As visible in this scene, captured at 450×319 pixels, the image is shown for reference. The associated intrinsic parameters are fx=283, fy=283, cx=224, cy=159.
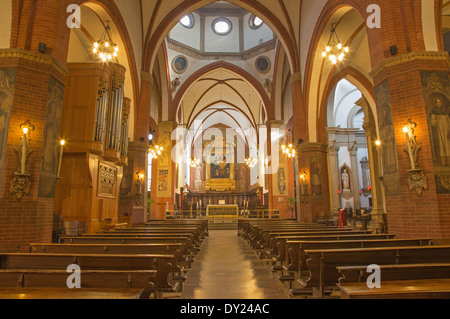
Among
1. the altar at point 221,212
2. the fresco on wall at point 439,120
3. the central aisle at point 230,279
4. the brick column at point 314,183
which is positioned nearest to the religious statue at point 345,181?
the brick column at point 314,183

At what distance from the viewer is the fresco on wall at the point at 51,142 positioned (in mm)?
6027

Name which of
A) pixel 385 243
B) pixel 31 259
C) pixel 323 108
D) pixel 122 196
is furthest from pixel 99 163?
pixel 323 108

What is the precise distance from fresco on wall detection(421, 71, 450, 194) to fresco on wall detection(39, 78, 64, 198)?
8.29m

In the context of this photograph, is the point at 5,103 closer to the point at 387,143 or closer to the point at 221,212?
the point at 387,143

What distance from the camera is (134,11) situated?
12.8 metres

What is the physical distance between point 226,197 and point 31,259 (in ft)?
97.8

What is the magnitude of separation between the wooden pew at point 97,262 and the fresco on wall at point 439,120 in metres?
5.80

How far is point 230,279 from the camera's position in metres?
5.53

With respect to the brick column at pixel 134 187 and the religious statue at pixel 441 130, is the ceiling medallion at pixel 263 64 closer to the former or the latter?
the brick column at pixel 134 187

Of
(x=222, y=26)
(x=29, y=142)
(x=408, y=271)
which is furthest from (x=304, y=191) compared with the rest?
(x=222, y=26)

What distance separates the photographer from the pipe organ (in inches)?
320

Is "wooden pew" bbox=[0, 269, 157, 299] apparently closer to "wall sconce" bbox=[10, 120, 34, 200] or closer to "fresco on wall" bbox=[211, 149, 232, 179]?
"wall sconce" bbox=[10, 120, 34, 200]

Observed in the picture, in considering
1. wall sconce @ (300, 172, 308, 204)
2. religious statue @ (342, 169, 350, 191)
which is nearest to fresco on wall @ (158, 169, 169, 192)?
wall sconce @ (300, 172, 308, 204)
